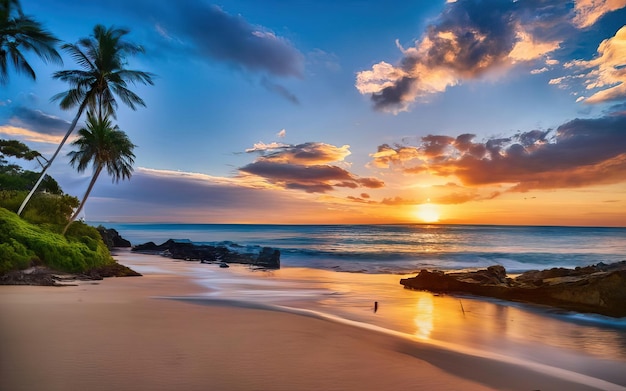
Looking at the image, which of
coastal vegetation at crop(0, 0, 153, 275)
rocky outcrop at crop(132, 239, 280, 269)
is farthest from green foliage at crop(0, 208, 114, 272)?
rocky outcrop at crop(132, 239, 280, 269)

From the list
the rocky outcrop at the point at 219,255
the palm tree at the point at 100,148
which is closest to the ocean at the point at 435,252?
the rocky outcrop at the point at 219,255

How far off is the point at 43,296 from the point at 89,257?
723 cm

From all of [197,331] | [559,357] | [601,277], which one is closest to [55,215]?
[197,331]

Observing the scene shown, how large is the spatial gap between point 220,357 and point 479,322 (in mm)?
7916

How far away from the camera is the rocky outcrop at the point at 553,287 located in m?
12.3

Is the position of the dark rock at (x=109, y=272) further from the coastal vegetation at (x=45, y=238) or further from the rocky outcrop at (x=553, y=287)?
the rocky outcrop at (x=553, y=287)

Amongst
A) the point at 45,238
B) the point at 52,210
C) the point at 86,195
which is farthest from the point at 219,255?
the point at 45,238

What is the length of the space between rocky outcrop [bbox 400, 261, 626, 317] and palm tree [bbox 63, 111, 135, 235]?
695 inches

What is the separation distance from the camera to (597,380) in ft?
21.0

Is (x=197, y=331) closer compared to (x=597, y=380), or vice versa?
(x=597, y=380)

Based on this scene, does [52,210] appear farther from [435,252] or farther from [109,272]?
[435,252]

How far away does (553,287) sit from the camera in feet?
45.7

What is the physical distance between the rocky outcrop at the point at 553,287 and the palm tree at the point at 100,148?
1765 cm

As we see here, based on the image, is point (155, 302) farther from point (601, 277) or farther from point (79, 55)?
point (79, 55)
